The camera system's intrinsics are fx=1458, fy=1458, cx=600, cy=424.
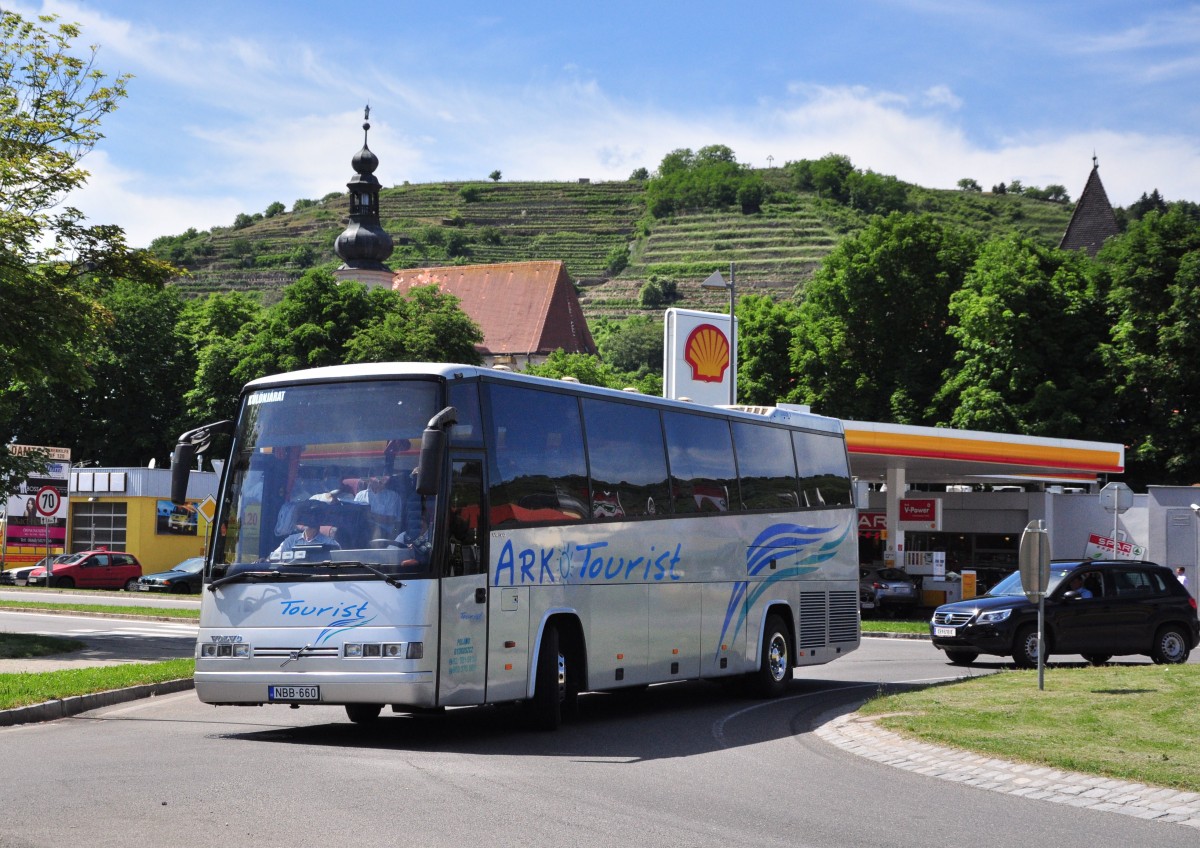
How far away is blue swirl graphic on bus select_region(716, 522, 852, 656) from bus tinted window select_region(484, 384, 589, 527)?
349 centimetres

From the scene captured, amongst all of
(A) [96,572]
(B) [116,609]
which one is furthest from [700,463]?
(A) [96,572]

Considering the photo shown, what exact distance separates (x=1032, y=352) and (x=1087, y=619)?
1333 inches

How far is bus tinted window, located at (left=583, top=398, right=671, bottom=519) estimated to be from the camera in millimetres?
14312

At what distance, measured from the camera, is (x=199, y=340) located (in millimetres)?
74812

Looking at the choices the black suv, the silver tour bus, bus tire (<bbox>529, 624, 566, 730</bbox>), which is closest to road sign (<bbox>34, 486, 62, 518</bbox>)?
the black suv

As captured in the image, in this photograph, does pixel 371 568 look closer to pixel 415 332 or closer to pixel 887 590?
pixel 887 590

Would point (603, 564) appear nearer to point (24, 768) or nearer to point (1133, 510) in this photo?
point (24, 768)

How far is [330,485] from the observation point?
39.4 feet

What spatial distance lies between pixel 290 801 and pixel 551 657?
484 cm

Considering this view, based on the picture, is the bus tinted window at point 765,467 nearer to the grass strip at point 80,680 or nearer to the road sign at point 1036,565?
the road sign at point 1036,565

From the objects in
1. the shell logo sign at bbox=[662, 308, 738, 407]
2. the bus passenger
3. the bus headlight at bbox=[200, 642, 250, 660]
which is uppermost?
the shell logo sign at bbox=[662, 308, 738, 407]

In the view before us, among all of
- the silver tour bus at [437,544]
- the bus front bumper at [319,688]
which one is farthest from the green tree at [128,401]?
the bus front bumper at [319,688]

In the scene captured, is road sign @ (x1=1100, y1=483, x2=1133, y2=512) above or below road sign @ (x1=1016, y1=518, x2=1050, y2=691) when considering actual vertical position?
above

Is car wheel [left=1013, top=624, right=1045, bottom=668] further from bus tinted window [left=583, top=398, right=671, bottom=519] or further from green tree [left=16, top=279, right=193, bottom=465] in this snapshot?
green tree [left=16, top=279, right=193, bottom=465]
